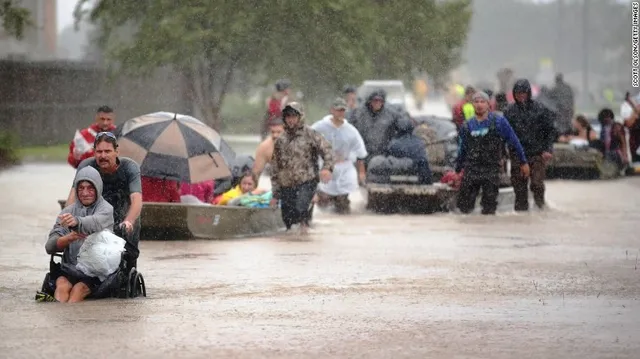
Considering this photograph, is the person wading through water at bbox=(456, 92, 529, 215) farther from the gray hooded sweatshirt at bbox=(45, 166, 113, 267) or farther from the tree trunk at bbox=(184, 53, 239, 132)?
the tree trunk at bbox=(184, 53, 239, 132)

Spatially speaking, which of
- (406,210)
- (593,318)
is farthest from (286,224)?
(593,318)

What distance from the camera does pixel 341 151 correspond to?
25.4 m

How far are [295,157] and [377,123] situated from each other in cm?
502

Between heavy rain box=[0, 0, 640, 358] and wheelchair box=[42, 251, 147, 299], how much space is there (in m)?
0.02

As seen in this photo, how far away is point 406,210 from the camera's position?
25.5m

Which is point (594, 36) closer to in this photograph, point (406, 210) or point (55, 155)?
point (55, 155)

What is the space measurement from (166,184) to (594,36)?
154m

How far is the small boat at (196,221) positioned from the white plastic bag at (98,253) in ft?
19.1

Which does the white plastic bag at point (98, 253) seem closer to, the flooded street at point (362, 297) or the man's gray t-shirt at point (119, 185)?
the flooded street at point (362, 297)

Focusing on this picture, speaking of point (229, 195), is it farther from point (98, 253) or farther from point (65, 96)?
point (65, 96)

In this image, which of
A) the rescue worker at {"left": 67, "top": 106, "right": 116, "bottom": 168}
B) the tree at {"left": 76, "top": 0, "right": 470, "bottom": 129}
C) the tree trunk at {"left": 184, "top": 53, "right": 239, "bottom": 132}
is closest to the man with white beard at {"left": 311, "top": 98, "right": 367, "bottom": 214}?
the rescue worker at {"left": 67, "top": 106, "right": 116, "bottom": 168}

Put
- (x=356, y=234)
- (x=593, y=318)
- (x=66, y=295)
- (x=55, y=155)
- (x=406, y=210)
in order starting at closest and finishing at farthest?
(x=593, y=318)
(x=66, y=295)
(x=356, y=234)
(x=406, y=210)
(x=55, y=155)

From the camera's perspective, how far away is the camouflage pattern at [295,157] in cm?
2136

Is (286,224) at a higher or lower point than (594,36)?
lower
